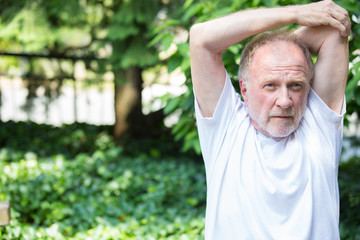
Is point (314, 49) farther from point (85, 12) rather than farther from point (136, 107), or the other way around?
point (136, 107)

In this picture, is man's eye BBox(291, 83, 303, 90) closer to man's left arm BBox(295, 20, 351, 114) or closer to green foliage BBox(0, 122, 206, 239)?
man's left arm BBox(295, 20, 351, 114)

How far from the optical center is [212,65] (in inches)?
75.8

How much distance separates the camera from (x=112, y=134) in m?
8.63

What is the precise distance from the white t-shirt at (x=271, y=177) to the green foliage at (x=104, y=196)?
83.3 inches

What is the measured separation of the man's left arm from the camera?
1948mm

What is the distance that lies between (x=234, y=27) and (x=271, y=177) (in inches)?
22.9

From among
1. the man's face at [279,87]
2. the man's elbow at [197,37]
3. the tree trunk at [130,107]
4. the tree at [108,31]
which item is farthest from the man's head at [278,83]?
the tree trunk at [130,107]

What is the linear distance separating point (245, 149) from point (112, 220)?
2772 mm

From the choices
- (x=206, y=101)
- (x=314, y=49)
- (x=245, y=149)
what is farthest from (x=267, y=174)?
(x=314, y=49)

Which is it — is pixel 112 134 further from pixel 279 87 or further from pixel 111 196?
pixel 279 87

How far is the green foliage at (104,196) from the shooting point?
412 centimetres

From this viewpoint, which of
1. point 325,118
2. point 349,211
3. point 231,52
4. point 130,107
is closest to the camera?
point 325,118

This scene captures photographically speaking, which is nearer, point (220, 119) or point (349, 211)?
point (220, 119)

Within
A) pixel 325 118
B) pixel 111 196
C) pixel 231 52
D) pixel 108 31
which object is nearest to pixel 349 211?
pixel 231 52
